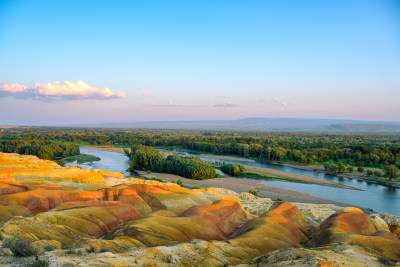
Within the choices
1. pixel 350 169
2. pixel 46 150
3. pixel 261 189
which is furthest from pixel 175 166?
pixel 46 150

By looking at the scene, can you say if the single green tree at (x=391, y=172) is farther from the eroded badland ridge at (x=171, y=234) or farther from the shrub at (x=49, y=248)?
the shrub at (x=49, y=248)

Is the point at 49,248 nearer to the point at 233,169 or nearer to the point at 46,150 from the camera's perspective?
the point at 233,169

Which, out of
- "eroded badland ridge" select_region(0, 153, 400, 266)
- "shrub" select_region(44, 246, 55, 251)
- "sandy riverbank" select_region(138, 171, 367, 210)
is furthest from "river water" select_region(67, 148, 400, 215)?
"shrub" select_region(44, 246, 55, 251)

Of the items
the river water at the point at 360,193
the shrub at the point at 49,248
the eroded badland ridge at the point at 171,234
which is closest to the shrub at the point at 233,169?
the river water at the point at 360,193

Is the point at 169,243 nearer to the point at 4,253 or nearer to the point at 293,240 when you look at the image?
the point at 4,253

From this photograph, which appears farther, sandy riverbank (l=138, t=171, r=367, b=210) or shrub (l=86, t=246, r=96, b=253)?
sandy riverbank (l=138, t=171, r=367, b=210)

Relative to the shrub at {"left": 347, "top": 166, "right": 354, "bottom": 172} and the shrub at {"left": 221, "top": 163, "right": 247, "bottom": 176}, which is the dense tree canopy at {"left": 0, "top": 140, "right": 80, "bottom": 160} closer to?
the shrub at {"left": 221, "top": 163, "right": 247, "bottom": 176}

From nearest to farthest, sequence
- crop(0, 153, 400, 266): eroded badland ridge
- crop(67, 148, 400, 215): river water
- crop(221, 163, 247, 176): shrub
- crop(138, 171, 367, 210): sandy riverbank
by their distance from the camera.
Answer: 1. crop(0, 153, 400, 266): eroded badland ridge
2. crop(138, 171, 367, 210): sandy riverbank
3. crop(67, 148, 400, 215): river water
4. crop(221, 163, 247, 176): shrub

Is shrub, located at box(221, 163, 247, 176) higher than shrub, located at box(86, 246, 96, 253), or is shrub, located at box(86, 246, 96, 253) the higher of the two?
shrub, located at box(86, 246, 96, 253)

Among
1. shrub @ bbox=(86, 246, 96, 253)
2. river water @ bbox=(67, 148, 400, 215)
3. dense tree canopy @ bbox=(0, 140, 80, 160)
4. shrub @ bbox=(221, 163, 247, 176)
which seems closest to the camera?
shrub @ bbox=(86, 246, 96, 253)
